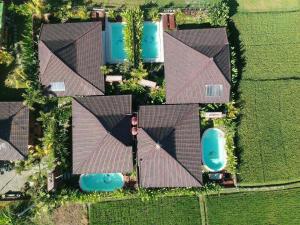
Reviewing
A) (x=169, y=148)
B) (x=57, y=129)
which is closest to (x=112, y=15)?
(x=57, y=129)

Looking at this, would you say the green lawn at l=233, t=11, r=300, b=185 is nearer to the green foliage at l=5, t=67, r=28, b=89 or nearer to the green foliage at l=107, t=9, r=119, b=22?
the green foliage at l=107, t=9, r=119, b=22

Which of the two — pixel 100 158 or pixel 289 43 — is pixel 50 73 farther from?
pixel 289 43

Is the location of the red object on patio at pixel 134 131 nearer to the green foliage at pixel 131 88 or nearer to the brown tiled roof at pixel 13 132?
the green foliage at pixel 131 88

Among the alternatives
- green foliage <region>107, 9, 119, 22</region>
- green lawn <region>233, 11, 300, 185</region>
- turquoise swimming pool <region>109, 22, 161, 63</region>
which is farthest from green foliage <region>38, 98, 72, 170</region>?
green lawn <region>233, 11, 300, 185</region>

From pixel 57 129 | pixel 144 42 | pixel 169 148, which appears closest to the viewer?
pixel 169 148

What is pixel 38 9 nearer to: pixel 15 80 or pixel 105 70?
pixel 15 80

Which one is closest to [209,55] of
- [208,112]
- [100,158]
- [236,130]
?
[208,112]
